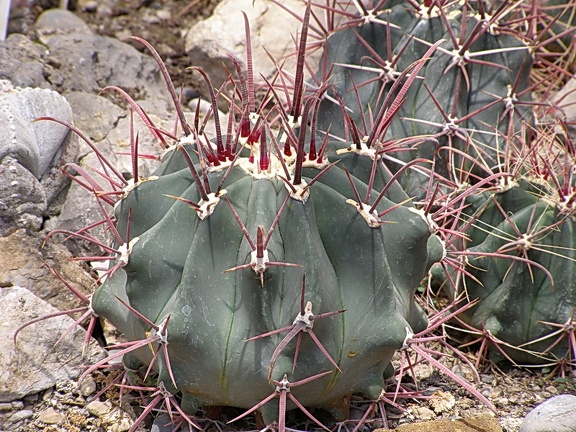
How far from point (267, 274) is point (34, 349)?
969 mm

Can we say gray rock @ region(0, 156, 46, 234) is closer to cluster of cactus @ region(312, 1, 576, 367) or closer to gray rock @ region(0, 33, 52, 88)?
gray rock @ region(0, 33, 52, 88)

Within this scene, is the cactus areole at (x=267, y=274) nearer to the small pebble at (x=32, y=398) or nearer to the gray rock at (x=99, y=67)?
the small pebble at (x=32, y=398)

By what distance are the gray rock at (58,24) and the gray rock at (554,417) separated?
3003mm

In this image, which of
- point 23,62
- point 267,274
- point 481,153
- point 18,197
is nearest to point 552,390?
point 481,153

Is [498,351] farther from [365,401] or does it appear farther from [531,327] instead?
[365,401]

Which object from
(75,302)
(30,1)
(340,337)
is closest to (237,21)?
(30,1)

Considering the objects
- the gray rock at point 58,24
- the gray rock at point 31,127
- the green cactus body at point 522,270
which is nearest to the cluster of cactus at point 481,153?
the green cactus body at point 522,270

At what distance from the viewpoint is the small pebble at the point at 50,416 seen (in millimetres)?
2309

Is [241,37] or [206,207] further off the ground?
[241,37]

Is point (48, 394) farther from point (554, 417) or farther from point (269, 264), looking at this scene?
point (554, 417)

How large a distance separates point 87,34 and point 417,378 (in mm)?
2547

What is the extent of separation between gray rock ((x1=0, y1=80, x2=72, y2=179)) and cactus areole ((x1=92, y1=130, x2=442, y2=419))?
0.75 meters

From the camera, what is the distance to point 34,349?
94.6 inches

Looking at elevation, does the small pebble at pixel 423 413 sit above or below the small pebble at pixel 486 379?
above
